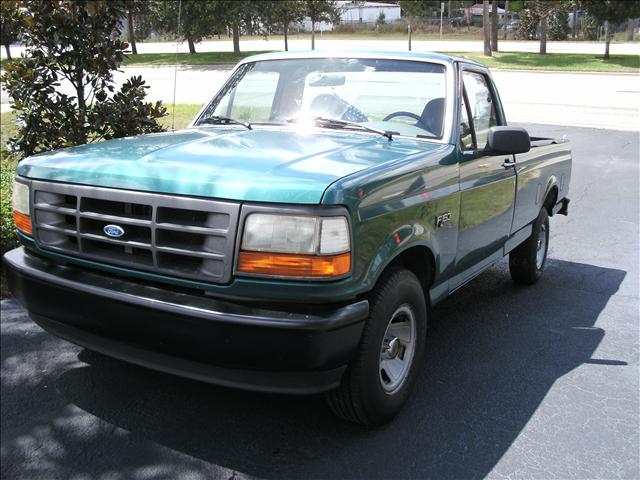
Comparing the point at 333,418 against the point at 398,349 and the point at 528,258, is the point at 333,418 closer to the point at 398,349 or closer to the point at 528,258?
the point at 398,349

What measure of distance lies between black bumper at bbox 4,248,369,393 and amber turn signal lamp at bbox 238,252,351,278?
0.51 ft

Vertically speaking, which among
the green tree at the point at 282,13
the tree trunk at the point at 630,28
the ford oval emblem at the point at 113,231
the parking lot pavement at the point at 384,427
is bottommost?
the parking lot pavement at the point at 384,427

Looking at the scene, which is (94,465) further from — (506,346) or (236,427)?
(506,346)

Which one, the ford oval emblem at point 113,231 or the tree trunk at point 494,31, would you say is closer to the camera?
the ford oval emblem at point 113,231

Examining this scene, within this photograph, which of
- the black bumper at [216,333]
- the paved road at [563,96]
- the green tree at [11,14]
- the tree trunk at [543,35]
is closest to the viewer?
the black bumper at [216,333]

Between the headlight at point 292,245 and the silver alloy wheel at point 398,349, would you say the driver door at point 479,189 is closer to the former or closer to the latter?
the silver alloy wheel at point 398,349

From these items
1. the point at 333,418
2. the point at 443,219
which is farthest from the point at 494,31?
the point at 333,418

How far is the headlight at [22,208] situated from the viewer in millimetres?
3408

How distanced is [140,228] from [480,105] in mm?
2720

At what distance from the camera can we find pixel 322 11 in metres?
31.4

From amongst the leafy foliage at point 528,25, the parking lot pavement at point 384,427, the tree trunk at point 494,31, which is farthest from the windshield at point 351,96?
the tree trunk at point 494,31

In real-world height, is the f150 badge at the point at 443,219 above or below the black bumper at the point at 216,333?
above

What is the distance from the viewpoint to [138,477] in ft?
9.55

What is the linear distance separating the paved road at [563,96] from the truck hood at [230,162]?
24.8ft
